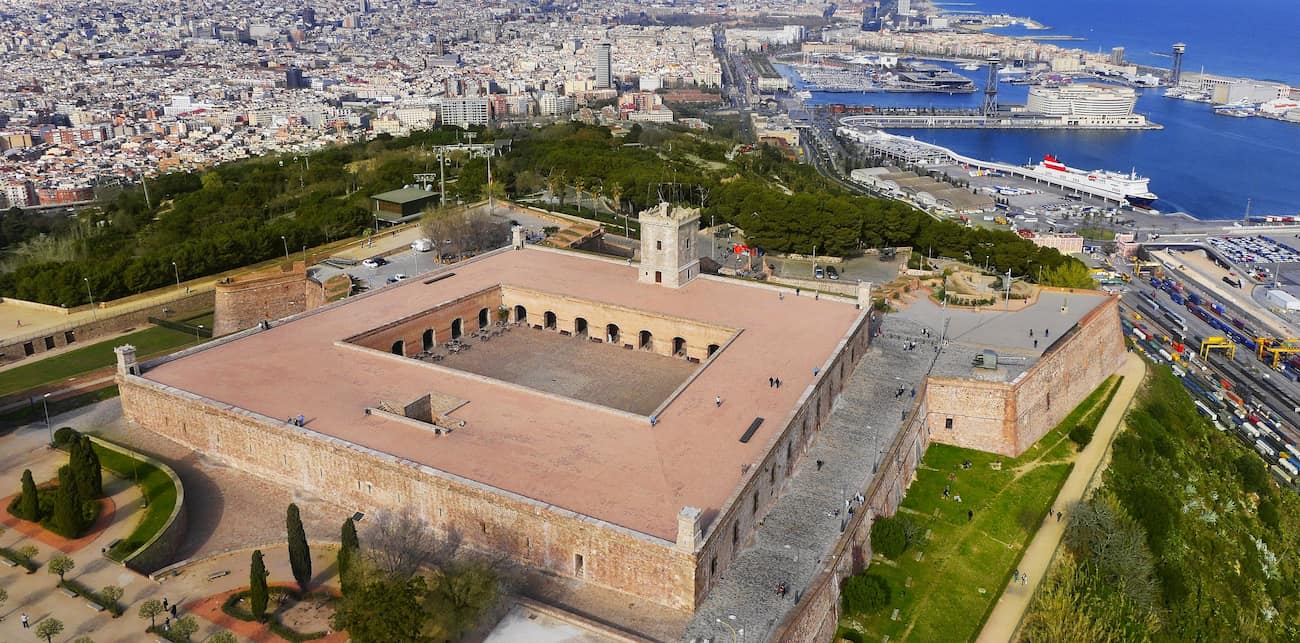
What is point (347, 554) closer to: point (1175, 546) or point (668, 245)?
point (668, 245)

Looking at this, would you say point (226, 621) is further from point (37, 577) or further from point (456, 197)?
point (456, 197)

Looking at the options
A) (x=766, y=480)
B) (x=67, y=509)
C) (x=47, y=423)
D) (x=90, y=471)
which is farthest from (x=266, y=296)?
(x=766, y=480)

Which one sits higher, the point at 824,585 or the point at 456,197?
the point at 456,197

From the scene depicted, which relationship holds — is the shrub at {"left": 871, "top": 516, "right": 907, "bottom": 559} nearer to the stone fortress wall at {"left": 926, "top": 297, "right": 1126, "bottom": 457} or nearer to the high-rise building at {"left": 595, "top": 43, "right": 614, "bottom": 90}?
the stone fortress wall at {"left": 926, "top": 297, "right": 1126, "bottom": 457}

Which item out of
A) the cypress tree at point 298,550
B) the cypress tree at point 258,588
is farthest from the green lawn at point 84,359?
the cypress tree at point 258,588

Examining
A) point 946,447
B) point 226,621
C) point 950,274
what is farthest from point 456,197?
point 226,621

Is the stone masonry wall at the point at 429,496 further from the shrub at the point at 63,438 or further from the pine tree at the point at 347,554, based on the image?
the pine tree at the point at 347,554
